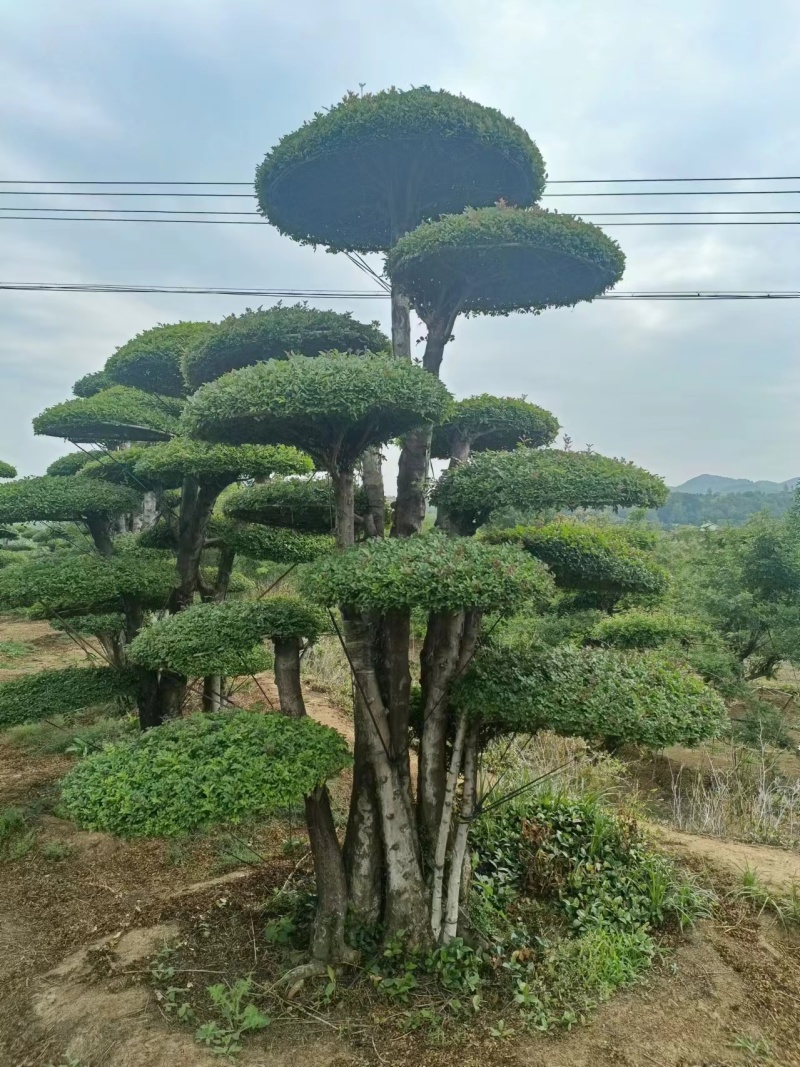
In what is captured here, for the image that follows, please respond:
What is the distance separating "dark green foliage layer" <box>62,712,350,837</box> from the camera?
323cm

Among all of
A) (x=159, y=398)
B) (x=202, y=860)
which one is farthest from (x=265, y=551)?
(x=202, y=860)

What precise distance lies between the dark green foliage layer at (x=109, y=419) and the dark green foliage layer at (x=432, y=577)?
404 centimetres

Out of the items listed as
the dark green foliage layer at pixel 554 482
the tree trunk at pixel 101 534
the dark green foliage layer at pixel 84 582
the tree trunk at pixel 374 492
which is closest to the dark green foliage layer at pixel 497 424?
the tree trunk at pixel 374 492

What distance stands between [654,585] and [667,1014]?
254 centimetres

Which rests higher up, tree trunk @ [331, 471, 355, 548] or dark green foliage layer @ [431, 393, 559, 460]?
dark green foliage layer @ [431, 393, 559, 460]

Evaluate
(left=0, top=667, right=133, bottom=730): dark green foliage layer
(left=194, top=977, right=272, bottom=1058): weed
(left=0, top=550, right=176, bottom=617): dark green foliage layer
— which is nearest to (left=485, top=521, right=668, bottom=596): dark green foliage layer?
(left=194, top=977, right=272, bottom=1058): weed

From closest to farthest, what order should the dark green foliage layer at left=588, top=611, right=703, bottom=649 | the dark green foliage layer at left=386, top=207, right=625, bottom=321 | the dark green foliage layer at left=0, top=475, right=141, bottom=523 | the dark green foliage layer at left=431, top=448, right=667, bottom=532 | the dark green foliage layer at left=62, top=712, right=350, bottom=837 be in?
the dark green foliage layer at left=62, top=712, right=350, bottom=837 → the dark green foliage layer at left=431, top=448, right=667, bottom=532 → the dark green foliage layer at left=386, top=207, right=625, bottom=321 → the dark green foliage layer at left=0, top=475, right=141, bottom=523 → the dark green foliage layer at left=588, top=611, right=703, bottom=649

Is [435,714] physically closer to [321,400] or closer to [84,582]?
[321,400]

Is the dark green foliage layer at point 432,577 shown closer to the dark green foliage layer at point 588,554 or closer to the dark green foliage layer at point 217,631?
the dark green foliage layer at point 588,554

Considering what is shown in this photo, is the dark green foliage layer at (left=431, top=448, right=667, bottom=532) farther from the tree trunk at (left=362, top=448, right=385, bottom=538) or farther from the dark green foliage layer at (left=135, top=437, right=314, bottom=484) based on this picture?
the dark green foliage layer at (left=135, top=437, right=314, bottom=484)

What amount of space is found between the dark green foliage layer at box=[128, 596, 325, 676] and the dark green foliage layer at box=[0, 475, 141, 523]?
347 cm

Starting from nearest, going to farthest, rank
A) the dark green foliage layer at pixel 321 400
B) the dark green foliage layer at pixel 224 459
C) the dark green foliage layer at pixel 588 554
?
the dark green foliage layer at pixel 321 400 < the dark green foliage layer at pixel 588 554 < the dark green foliage layer at pixel 224 459

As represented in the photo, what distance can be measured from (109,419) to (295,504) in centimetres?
303

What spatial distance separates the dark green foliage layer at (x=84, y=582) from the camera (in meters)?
5.71
